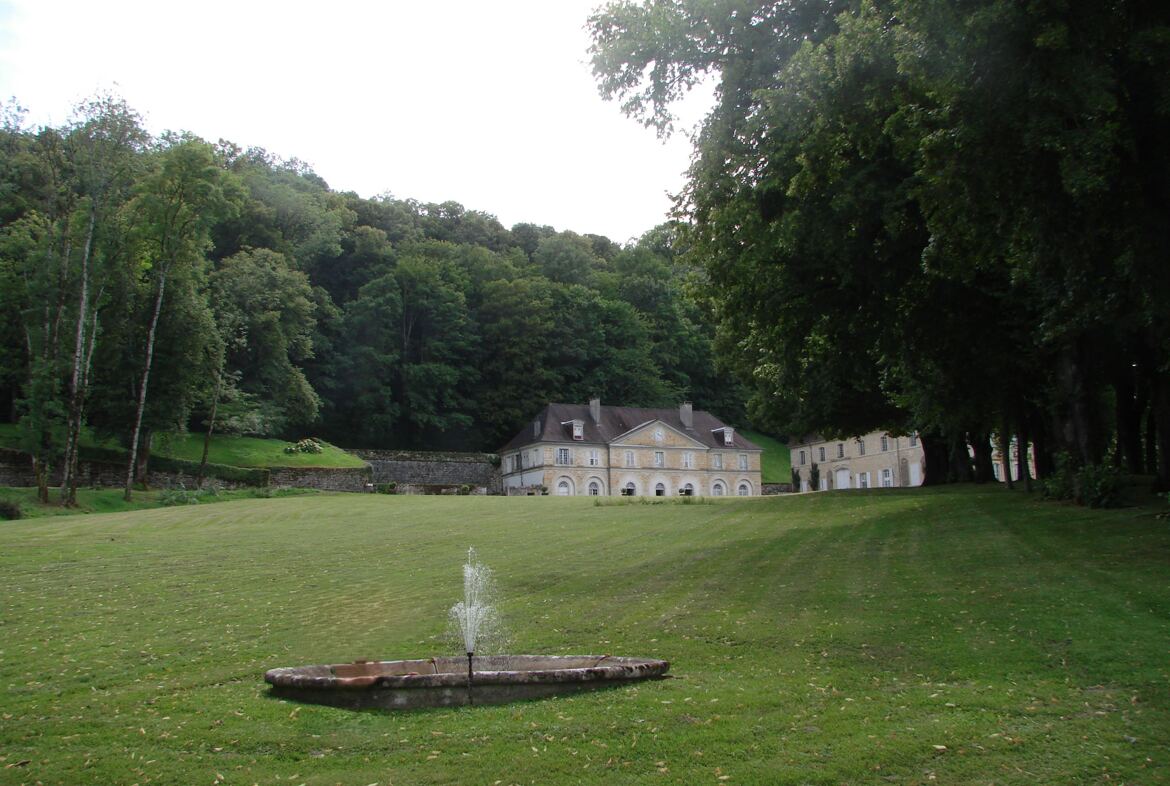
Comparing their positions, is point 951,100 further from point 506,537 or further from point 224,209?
point 224,209

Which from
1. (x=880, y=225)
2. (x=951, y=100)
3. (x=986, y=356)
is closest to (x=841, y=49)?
(x=951, y=100)

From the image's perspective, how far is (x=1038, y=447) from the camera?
111ft

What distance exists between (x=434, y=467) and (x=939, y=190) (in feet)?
204

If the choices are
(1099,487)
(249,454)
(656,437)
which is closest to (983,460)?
(1099,487)

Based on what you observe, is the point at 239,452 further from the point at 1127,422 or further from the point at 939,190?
the point at 939,190

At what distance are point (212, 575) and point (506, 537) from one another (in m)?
8.23

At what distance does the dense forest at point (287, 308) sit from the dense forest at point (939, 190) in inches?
133

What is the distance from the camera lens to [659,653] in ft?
34.9

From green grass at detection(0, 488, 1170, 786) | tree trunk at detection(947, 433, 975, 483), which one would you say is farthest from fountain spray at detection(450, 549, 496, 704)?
tree trunk at detection(947, 433, 975, 483)

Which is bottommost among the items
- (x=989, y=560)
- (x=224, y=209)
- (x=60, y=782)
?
(x=60, y=782)

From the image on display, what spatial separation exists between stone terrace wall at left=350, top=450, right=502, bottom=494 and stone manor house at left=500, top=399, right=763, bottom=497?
9.64ft

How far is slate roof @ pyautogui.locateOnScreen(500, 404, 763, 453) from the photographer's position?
253 feet

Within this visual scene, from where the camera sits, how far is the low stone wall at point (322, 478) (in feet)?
184

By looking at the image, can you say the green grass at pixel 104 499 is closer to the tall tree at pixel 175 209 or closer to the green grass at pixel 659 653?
the tall tree at pixel 175 209
